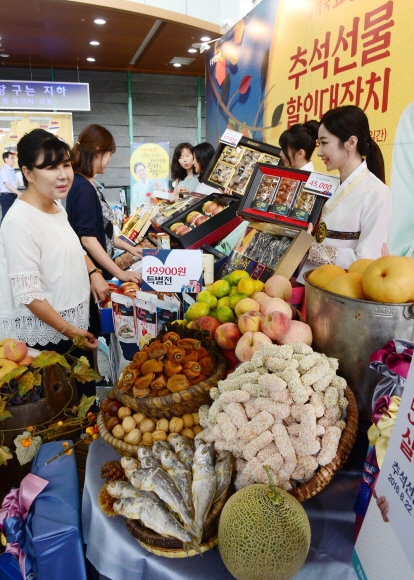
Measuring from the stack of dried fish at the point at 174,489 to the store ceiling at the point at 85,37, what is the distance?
682cm

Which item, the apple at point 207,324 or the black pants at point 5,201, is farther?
the black pants at point 5,201

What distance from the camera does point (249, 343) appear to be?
48.8 inches

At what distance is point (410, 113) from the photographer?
2.54 m

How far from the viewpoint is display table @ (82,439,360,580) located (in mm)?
895

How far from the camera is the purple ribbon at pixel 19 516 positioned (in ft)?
3.81

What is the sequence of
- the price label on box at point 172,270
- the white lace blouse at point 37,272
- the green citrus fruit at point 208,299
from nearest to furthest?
the green citrus fruit at point 208,299 → the price label on box at point 172,270 → the white lace blouse at point 37,272

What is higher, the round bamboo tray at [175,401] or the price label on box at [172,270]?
the price label on box at [172,270]

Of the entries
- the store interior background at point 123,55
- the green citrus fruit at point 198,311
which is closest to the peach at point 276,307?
the green citrus fruit at point 198,311

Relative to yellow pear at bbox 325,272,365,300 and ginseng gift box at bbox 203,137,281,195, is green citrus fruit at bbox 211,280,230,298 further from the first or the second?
ginseng gift box at bbox 203,137,281,195

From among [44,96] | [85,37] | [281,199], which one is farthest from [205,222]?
[44,96]

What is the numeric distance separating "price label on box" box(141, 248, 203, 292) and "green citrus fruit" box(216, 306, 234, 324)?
11.0 inches

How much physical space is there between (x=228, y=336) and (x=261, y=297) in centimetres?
22

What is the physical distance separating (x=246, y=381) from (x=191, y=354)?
221 mm

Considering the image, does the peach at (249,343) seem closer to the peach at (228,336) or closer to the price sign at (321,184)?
the peach at (228,336)
